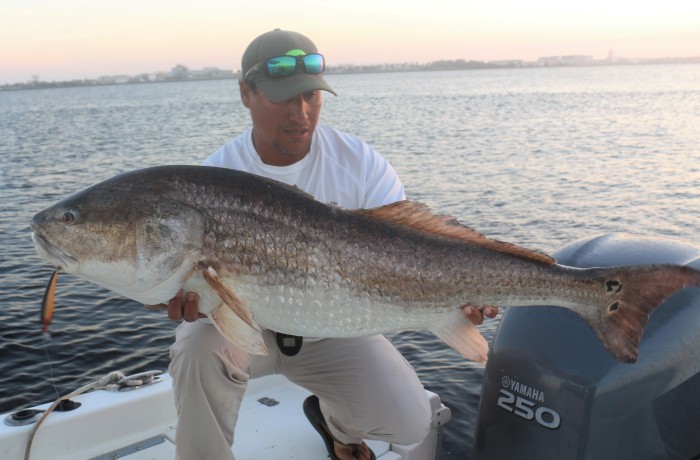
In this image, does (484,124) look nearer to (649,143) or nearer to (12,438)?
(649,143)

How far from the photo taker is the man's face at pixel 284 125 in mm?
4559

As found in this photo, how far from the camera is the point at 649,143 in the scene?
3189 centimetres

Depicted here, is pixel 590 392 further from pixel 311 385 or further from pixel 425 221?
pixel 311 385

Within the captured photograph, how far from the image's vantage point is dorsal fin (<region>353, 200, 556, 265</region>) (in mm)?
3674

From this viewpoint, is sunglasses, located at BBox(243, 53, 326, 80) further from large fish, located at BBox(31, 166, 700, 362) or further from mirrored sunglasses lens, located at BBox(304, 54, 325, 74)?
large fish, located at BBox(31, 166, 700, 362)

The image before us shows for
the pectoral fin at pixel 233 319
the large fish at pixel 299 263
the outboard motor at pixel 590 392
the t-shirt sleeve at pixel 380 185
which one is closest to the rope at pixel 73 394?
the large fish at pixel 299 263

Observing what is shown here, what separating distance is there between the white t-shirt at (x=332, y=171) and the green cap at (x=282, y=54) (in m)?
0.41

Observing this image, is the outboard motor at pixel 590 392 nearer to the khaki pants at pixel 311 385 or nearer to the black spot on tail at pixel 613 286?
the black spot on tail at pixel 613 286

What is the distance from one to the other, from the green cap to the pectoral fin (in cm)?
158

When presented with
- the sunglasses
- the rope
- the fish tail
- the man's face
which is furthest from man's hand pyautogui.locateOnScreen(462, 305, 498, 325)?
the rope

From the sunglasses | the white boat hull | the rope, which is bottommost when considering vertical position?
the white boat hull

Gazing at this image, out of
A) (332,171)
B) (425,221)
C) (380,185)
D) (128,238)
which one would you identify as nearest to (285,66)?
(332,171)

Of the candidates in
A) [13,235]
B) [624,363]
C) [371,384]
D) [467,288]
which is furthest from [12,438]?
[13,235]

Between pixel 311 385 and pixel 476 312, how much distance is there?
1.30m
